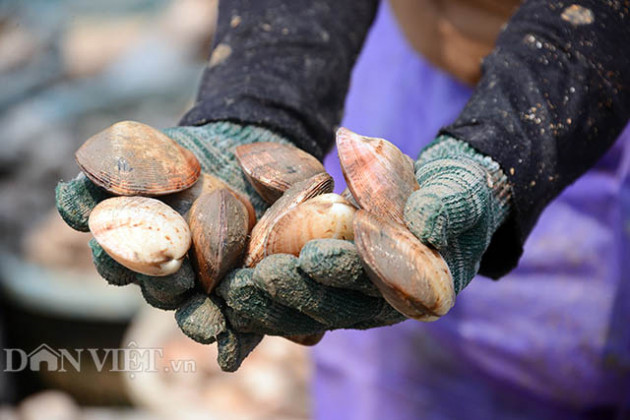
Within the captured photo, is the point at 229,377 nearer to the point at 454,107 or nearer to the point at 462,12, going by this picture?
the point at 454,107

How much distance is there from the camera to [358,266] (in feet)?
2.78

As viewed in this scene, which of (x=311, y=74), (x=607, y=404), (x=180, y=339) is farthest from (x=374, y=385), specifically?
(x=180, y=339)

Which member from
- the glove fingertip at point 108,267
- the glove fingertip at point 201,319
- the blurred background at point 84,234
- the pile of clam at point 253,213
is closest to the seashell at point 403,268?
the pile of clam at point 253,213

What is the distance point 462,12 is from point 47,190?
2.38 meters

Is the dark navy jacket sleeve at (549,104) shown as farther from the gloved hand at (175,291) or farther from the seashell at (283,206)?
the gloved hand at (175,291)

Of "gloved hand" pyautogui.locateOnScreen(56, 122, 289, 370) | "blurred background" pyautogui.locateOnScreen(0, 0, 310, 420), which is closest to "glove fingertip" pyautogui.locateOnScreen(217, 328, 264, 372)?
"gloved hand" pyautogui.locateOnScreen(56, 122, 289, 370)

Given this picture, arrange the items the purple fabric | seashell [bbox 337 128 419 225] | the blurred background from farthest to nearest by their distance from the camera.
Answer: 1. the blurred background
2. the purple fabric
3. seashell [bbox 337 128 419 225]

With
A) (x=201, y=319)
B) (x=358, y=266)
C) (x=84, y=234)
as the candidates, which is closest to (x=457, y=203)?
(x=358, y=266)

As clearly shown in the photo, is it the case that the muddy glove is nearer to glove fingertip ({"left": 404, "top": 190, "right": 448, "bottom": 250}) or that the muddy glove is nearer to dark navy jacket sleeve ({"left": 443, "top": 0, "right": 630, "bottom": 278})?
glove fingertip ({"left": 404, "top": 190, "right": 448, "bottom": 250})

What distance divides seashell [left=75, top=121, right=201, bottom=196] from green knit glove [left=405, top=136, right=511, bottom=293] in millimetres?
383

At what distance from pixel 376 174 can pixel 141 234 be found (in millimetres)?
353

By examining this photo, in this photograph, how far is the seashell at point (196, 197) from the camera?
3.41 feet

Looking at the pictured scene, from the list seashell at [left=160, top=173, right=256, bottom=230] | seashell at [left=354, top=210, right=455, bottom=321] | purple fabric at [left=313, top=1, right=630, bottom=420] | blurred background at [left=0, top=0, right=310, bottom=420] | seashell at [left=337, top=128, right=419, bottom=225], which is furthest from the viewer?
blurred background at [left=0, top=0, right=310, bottom=420]

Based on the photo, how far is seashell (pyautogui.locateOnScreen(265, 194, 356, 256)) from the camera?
2.95 feet
